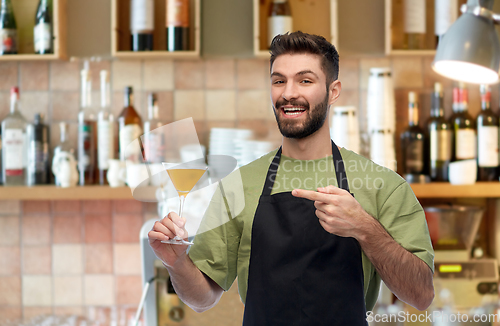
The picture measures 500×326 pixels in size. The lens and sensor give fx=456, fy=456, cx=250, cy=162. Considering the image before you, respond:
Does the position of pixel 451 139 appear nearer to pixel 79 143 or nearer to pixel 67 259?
pixel 79 143

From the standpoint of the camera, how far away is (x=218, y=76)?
6.68 feet

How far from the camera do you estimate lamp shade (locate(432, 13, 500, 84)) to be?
1062 millimetres

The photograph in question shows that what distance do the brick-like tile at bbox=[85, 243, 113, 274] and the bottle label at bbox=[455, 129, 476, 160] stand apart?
5.02 ft

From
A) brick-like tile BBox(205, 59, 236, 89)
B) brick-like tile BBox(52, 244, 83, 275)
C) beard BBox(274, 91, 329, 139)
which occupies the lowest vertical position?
brick-like tile BBox(52, 244, 83, 275)

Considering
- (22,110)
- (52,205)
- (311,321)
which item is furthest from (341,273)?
(22,110)

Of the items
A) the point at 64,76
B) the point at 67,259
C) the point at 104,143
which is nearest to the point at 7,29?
the point at 64,76

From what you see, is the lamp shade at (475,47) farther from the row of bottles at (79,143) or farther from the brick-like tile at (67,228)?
the brick-like tile at (67,228)

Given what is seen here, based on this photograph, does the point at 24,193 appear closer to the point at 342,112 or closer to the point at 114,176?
the point at 114,176

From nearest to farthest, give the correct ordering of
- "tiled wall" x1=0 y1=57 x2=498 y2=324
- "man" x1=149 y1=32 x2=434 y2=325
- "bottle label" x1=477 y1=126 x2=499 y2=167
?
"man" x1=149 y1=32 x2=434 y2=325, "bottle label" x1=477 y1=126 x2=499 y2=167, "tiled wall" x1=0 y1=57 x2=498 y2=324

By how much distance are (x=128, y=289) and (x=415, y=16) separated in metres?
1.69

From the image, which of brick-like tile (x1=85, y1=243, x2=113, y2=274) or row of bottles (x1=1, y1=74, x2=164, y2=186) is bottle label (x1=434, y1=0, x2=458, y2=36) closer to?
row of bottles (x1=1, y1=74, x2=164, y2=186)

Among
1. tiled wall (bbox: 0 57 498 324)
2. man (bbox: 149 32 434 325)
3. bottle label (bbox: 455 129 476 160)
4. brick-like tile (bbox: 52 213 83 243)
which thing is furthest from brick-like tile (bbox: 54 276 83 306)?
bottle label (bbox: 455 129 476 160)

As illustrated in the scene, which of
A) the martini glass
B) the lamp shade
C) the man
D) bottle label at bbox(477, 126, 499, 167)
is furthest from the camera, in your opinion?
bottle label at bbox(477, 126, 499, 167)

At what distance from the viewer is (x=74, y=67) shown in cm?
205
